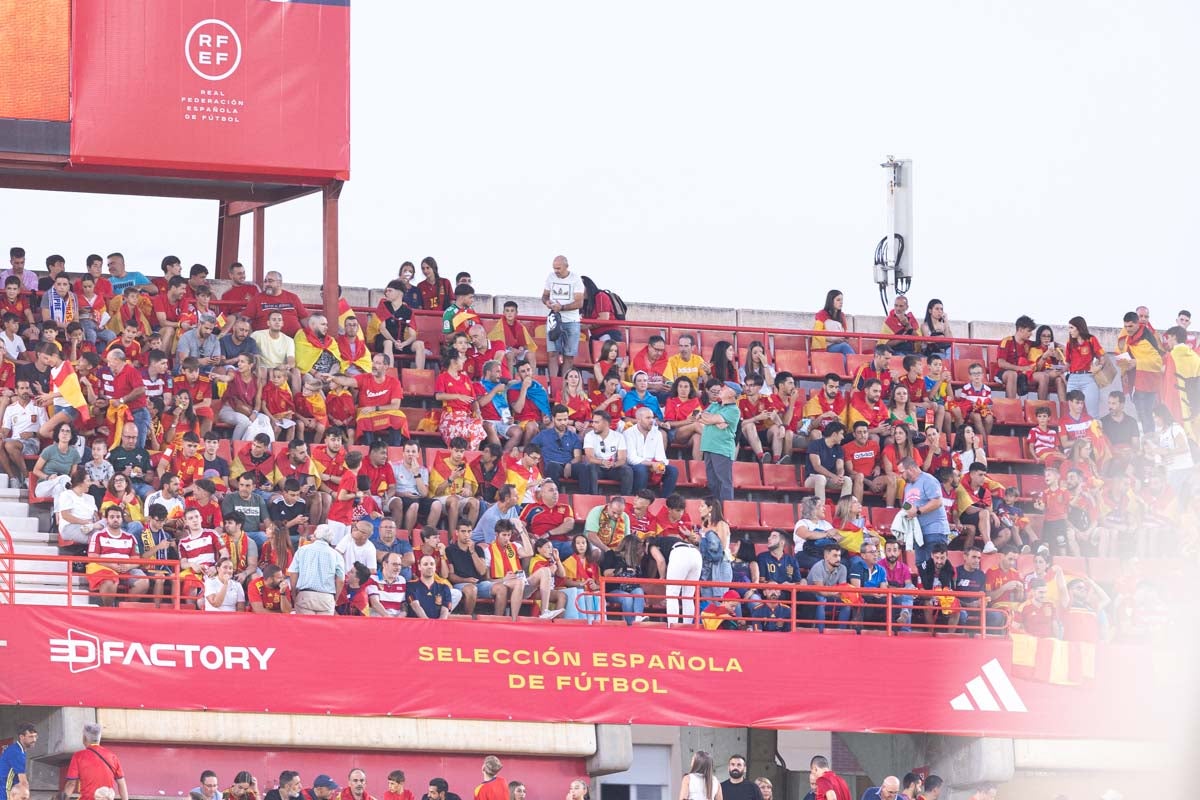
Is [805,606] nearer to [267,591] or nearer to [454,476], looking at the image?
[454,476]

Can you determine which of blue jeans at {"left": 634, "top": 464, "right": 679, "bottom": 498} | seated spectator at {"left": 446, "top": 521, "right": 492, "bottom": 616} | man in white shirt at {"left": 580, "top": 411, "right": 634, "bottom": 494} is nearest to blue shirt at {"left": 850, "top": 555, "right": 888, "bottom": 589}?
blue jeans at {"left": 634, "top": 464, "right": 679, "bottom": 498}

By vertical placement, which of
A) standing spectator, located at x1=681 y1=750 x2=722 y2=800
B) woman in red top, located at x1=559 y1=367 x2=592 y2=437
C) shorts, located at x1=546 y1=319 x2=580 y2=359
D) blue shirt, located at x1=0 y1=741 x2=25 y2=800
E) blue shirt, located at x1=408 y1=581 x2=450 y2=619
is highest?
shorts, located at x1=546 y1=319 x2=580 y2=359

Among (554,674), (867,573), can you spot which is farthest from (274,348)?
(867,573)

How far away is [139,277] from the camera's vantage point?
24.7 m

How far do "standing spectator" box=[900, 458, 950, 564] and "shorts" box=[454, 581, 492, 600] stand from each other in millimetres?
4927

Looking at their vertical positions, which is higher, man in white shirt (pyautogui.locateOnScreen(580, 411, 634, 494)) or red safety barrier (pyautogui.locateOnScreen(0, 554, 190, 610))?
man in white shirt (pyautogui.locateOnScreen(580, 411, 634, 494))

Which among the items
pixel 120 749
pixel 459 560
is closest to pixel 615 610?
pixel 459 560

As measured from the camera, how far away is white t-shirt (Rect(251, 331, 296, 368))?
23828 mm

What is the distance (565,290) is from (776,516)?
3600 mm

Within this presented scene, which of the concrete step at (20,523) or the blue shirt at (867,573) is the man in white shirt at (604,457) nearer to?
the blue shirt at (867,573)

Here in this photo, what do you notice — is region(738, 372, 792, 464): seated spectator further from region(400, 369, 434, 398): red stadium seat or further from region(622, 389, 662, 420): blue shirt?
region(400, 369, 434, 398): red stadium seat

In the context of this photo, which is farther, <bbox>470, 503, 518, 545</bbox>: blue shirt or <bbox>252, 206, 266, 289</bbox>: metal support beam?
<bbox>252, 206, 266, 289</bbox>: metal support beam

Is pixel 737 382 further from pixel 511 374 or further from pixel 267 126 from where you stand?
pixel 267 126

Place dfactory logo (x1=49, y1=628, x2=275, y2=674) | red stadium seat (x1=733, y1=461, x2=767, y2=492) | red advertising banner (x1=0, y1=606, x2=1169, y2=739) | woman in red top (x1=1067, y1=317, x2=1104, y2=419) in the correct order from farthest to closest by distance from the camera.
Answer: woman in red top (x1=1067, y1=317, x2=1104, y2=419)
red stadium seat (x1=733, y1=461, x2=767, y2=492)
red advertising banner (x1=0, y1=606, x2=1169, y2=739)
dfactory logo (x1=49, y1=628, x2=275, y2=674)
